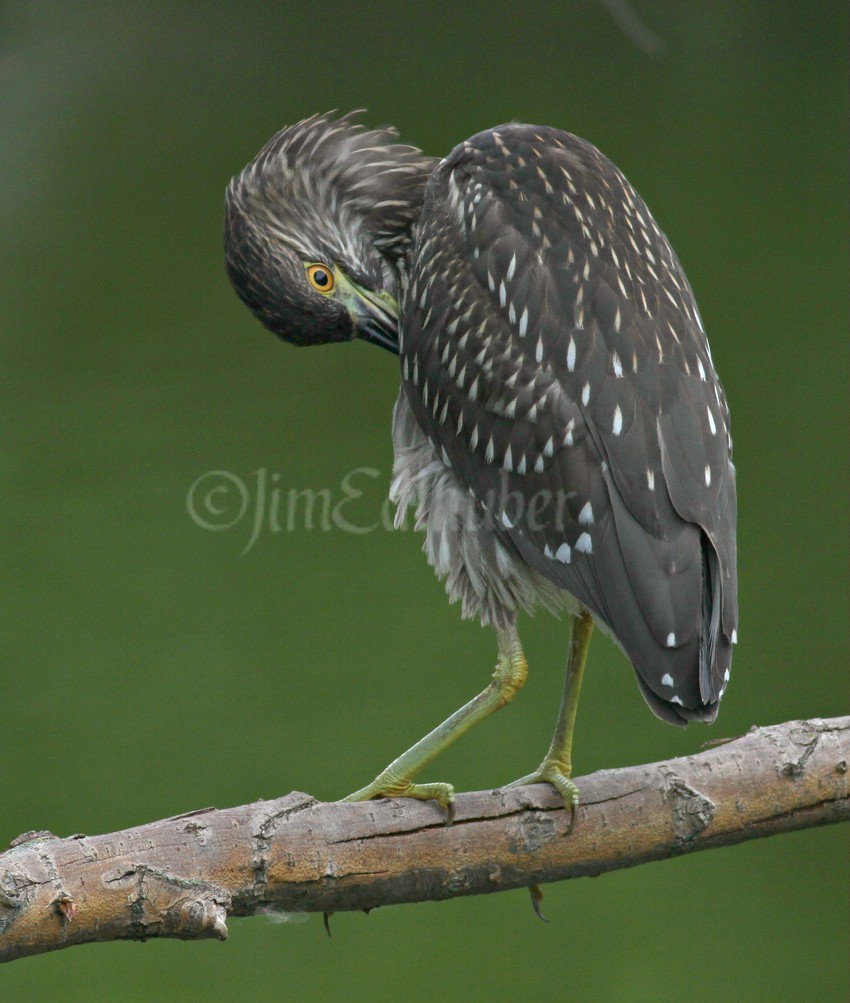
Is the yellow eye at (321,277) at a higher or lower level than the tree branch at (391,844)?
higher

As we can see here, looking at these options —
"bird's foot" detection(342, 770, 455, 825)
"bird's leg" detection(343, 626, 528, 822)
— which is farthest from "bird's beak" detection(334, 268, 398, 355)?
"bird's foot" detection(342, 770, 455, 825)

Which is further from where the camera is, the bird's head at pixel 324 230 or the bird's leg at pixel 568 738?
the bird's head at pixel 324 230

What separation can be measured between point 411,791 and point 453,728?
0.49 feet

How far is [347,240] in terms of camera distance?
2129 mm

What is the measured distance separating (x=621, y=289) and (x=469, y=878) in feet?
2.67

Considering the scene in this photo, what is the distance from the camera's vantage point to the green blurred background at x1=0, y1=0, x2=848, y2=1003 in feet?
11.6

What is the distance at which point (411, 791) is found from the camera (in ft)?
5.56

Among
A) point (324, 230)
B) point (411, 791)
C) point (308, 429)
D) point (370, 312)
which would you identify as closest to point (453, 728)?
point (411, 791)

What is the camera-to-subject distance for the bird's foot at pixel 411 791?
5.40 feet

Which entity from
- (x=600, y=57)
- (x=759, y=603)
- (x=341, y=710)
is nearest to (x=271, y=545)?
(x=341, y=710)

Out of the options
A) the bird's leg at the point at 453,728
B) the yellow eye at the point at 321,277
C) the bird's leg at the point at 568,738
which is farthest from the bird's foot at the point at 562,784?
the yellow eye at the point at 321,277

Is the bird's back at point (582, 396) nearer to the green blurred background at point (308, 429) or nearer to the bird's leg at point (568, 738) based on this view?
the bird's leg at point (568, 738)

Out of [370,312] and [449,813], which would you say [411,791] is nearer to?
[449,813]

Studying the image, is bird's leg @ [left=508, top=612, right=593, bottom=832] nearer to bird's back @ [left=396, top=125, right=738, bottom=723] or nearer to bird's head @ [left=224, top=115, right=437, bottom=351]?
bird's back @ [left=396, top=125, right=738, bottom=723]
